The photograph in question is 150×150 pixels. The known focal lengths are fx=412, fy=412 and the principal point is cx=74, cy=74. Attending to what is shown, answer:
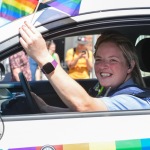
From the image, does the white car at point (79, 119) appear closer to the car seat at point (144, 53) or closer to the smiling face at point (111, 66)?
the smiling face at point (111, 66)

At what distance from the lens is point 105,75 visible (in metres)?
2.34

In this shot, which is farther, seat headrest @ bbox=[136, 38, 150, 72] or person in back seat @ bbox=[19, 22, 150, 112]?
seat headrest @ bbox=[136, 38, 150, 72]

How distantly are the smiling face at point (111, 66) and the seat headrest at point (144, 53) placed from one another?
597 millimetres

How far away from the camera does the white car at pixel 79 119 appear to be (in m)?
1.84

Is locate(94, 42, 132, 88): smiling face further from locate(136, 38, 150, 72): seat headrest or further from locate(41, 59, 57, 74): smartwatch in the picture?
locate(136, 38, 150, 72): seat headrest

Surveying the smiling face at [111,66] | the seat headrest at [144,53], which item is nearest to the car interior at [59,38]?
the seat headrest at [144,53]

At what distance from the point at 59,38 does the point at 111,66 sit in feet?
→ 1.40

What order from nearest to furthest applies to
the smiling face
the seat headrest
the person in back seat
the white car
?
the white car < the person in back seat < the smiling face < the seat headrest

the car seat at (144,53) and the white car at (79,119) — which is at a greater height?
the car seat at (144,53)

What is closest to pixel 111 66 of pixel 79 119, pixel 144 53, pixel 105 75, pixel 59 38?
pixel 105 75

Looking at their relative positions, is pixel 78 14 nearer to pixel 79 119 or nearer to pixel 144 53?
pixel 79 119

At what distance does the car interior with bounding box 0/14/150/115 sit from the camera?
200 centimetres

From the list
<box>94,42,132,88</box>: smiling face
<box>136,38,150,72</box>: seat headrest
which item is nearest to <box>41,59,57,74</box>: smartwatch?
<box>94,42,132,88</box>: smiling face

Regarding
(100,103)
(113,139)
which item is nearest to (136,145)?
(113,139)
